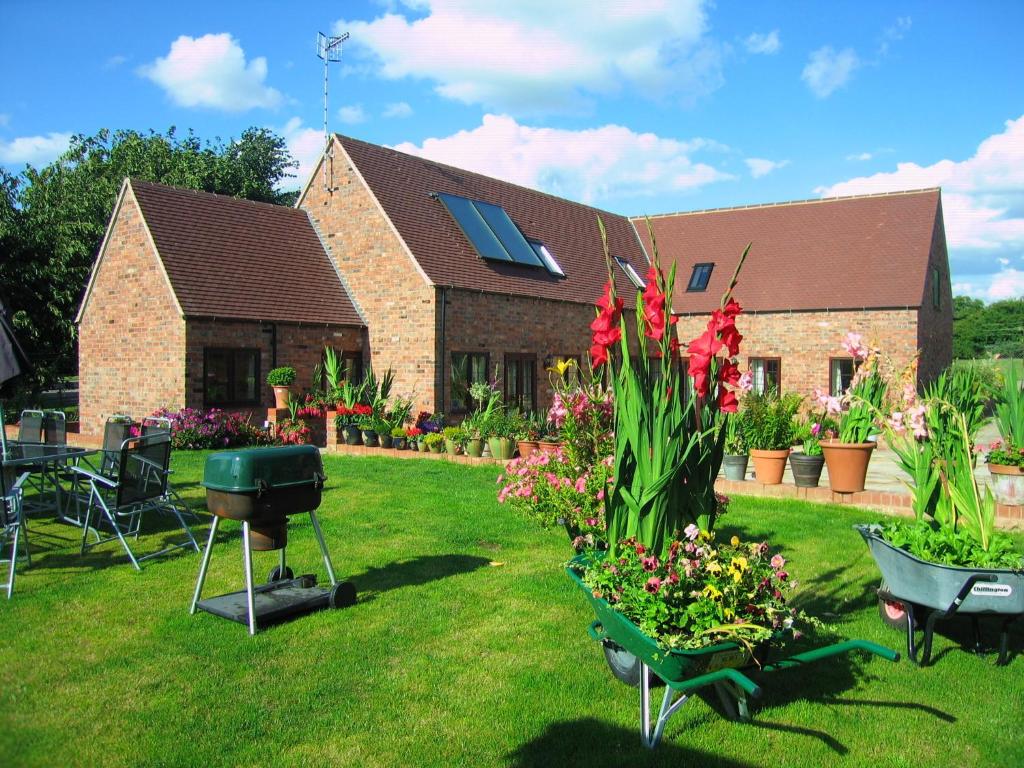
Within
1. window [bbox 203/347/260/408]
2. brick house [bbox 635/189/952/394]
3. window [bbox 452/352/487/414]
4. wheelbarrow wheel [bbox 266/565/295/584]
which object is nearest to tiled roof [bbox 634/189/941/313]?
brick house [bbox 635/189/952/394]

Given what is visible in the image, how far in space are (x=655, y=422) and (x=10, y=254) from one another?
22668mm

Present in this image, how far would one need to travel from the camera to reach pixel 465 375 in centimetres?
1830

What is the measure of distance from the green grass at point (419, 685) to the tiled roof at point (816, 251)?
16885 mm

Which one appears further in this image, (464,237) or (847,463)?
(464,237)

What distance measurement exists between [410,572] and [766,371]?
60.2ft

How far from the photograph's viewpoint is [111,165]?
3222 cm

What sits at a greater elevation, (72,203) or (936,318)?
(72,203)

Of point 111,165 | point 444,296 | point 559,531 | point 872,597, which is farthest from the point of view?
point 111,165

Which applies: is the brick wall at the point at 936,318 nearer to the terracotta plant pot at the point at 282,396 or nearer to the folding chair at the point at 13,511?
the terracotta plant pot at the point at 282,396

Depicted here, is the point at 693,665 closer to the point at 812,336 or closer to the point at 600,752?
the point at 600,752

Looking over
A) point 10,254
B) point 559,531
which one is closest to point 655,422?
point 559,531

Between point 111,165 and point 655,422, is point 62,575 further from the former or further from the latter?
point 111,165

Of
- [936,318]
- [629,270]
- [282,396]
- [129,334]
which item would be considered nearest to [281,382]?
[282,396]

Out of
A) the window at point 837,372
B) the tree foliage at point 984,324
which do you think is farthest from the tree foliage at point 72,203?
the tree foliage at point 984,324
